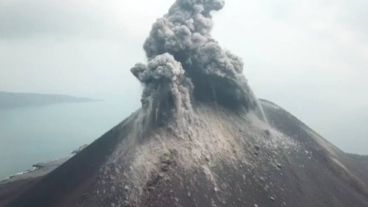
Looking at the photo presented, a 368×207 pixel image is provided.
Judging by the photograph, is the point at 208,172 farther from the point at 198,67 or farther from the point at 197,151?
the point at 198,67

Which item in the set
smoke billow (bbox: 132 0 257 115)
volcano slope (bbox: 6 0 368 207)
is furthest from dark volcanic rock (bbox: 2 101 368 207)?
smoke billow (bbox: 132 0 257 115)

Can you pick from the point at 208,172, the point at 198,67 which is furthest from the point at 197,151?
the point at 198,67

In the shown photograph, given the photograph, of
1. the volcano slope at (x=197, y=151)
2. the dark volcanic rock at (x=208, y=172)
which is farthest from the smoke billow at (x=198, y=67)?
the dark volcanic rock at (x=208, y=172)

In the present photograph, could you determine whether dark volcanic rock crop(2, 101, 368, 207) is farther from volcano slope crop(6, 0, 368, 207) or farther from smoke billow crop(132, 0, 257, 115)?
smoke billow crop(132, 0, 257, 115)

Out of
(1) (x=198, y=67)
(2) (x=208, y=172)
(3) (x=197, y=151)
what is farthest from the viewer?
(1) (x=198, y=67)

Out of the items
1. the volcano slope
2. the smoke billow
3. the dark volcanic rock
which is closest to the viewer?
the dark volcanic rock

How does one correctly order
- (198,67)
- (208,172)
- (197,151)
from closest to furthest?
1. (208,172)
2. (197,151)
3. (198,67)

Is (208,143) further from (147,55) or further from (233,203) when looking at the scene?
(147,55)

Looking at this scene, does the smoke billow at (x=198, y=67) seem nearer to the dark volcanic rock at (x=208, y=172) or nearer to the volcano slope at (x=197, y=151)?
the volcano slope at (x=197, y=151)
